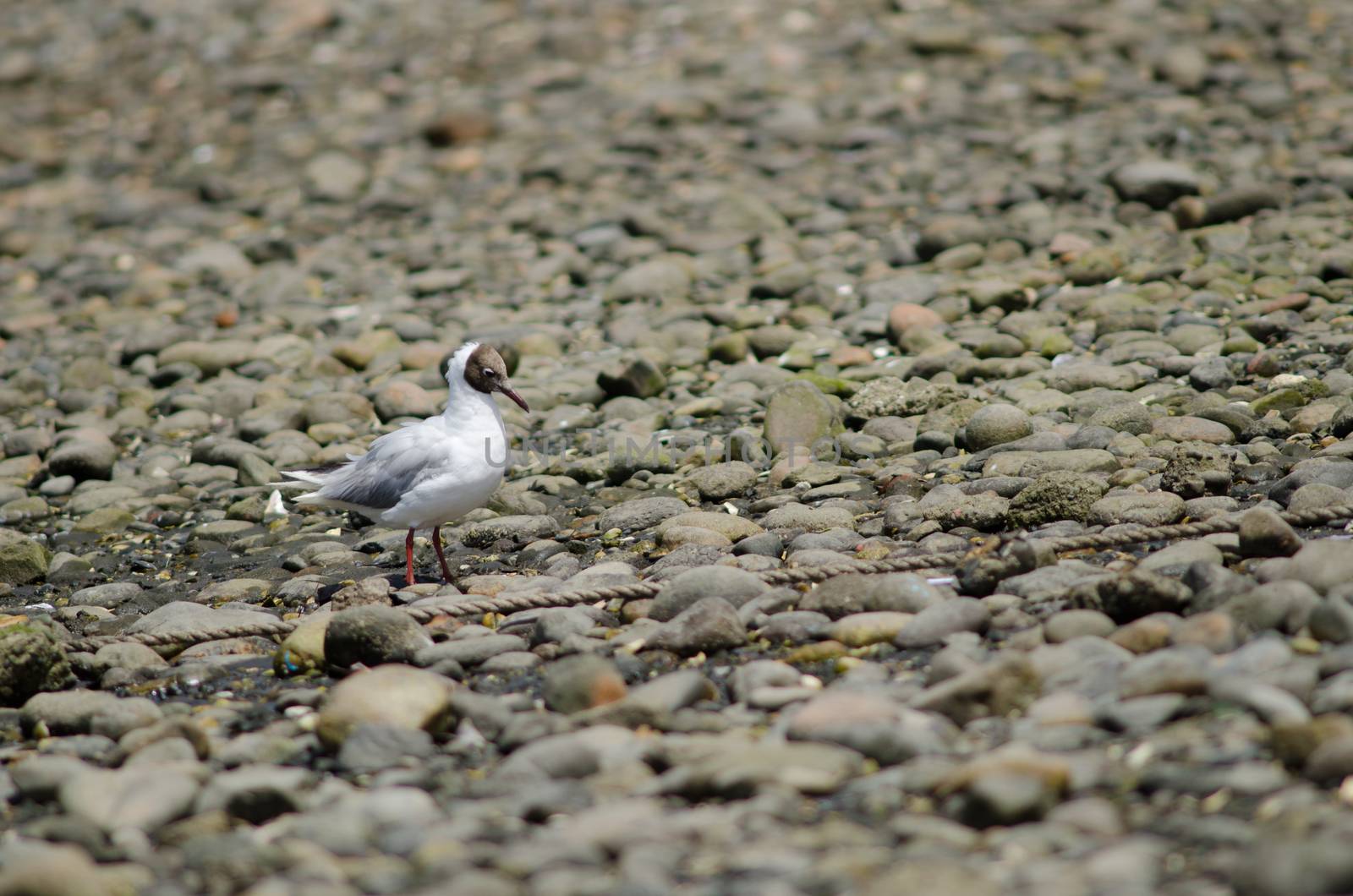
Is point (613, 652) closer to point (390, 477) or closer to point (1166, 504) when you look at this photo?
point (390, 477)

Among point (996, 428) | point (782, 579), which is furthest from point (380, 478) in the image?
point (996, 428)

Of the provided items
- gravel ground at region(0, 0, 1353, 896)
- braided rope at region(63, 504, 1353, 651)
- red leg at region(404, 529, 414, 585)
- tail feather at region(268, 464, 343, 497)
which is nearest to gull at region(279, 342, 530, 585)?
red leg at region(404, 529, 414, 585)

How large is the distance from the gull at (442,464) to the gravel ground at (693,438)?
346 mm

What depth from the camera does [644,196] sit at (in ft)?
39.8

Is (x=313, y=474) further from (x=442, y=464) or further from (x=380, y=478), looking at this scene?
(x=442, y=464)

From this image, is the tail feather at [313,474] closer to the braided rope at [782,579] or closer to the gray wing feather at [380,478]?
the gray wing feather at [380,478]

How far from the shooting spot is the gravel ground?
3447 mm

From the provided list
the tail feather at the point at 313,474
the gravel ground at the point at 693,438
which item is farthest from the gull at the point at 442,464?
the gravel ground at the point at 693,438

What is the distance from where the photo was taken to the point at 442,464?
19.2 ft

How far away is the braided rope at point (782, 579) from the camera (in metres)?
5.09

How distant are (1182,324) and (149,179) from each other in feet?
34.7

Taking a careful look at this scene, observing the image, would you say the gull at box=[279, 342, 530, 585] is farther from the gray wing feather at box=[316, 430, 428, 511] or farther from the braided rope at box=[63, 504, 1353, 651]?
the braided rope at box=[63, 504, 1353, 651]

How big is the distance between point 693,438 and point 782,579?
8.39ft

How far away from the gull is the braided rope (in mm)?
674
